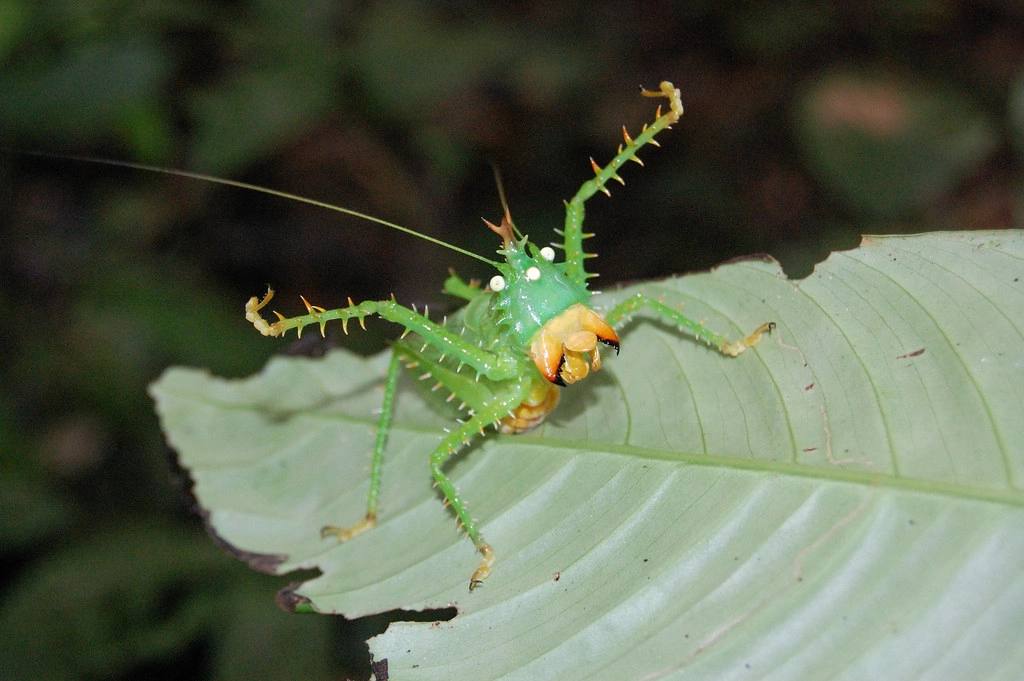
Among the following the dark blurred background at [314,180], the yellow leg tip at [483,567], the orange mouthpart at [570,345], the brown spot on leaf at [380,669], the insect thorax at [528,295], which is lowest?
the brown spot on leaf at [380,669]

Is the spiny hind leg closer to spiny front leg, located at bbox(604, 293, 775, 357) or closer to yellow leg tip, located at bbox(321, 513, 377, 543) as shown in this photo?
yellow leg tip, located at bbox(321, 513, 377, 543)

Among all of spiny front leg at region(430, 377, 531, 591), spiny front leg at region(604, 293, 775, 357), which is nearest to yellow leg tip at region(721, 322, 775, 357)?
spiny front leg at region(604, 293, 775, 357)

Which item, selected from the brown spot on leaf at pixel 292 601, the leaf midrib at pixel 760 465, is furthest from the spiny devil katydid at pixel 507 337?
the brown spot on leaf at pixel 292 601

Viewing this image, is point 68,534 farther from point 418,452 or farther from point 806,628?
point 806,628

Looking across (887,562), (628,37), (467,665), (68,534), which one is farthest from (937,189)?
(68,534)

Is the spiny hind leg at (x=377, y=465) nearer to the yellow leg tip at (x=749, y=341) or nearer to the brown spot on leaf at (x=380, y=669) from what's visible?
the brown spot on leaf at (x=380, y=669)

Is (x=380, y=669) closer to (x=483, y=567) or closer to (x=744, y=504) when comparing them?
(x=483, y=567)
